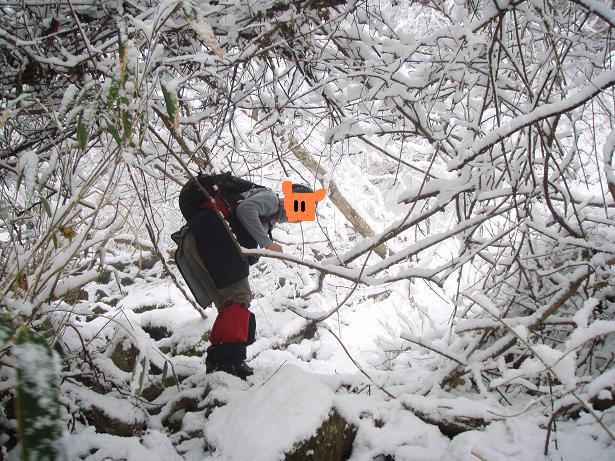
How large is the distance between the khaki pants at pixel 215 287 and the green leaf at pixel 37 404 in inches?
78.3

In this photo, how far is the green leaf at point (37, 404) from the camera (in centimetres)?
45

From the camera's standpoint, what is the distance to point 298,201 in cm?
277

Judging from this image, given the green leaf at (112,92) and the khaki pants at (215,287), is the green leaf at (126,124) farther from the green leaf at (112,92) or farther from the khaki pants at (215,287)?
the khaki pants at (215,287)

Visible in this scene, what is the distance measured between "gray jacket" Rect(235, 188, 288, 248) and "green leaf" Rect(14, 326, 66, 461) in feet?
6.17

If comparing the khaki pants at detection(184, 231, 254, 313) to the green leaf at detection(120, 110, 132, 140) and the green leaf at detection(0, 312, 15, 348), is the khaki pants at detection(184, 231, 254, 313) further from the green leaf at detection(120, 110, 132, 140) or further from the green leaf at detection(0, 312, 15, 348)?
the green leaf at detection(0, 312, 15, 348)

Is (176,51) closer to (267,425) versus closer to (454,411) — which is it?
(267,425)

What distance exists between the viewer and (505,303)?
207cm

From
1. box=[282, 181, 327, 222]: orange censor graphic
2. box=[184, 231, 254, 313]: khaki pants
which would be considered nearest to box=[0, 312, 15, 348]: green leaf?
box=[184, 231, 254, 313]: khaki pants

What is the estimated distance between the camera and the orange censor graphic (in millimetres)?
2668

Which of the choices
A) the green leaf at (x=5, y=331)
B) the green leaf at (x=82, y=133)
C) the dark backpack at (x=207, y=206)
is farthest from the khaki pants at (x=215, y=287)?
the green leaf at (x=5, y=331)

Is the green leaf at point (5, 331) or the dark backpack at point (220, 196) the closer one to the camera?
the green leaf at point (5, 331)

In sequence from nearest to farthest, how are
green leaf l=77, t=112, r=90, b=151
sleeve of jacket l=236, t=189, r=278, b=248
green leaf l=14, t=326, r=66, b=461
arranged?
1. green leaf l=14, t=326, r=66, b=461
2. green leaf l=77, t=112, r=90, b=151
3. sleeve of jacket l=236, t=189, r=278, b=248

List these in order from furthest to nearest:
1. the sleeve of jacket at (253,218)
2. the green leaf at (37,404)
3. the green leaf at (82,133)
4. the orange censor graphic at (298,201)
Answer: the orange censor graphic at (298,201)
the sleeve of jacket at (253,218)
the green leaf at (82,133)
the green leaf at (37,404)

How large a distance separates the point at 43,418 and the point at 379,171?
804cm
